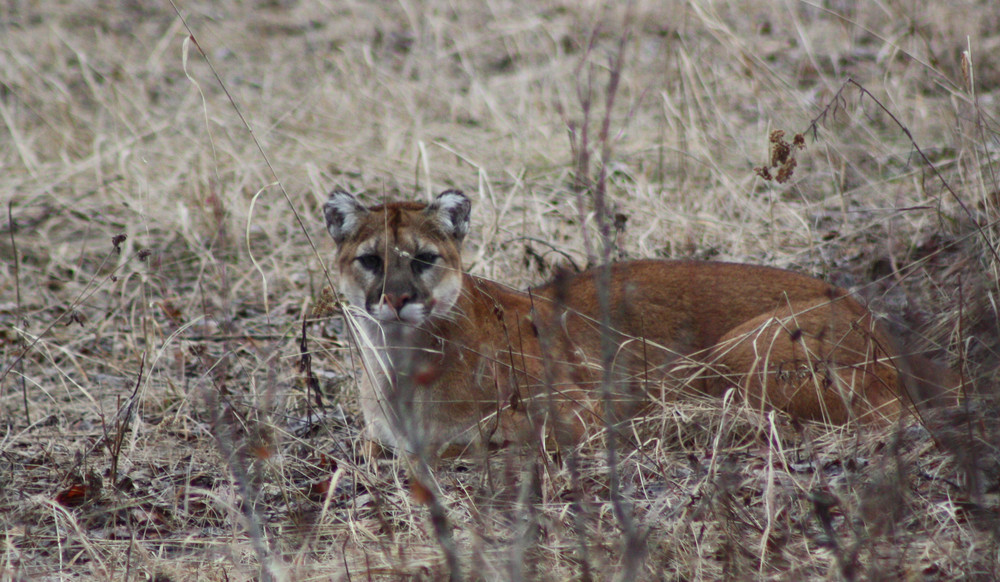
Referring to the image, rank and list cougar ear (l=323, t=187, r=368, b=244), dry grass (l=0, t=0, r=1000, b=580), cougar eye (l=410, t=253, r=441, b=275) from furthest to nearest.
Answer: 1. cougar ear (l=323, t=187, r=368, b=244)
2. cougar eye (l=410, t=253, r=441, b=275)
3. dry grass (l=0, t=0, r=1000, b=580)

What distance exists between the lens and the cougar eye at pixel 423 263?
5191 mm

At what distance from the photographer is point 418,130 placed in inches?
369

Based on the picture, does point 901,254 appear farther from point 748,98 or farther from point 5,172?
point 5,172

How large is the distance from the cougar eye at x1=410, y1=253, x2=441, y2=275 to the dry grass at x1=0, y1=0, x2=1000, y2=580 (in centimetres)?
75

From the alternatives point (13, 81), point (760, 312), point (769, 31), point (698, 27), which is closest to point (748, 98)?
point (698, 27)

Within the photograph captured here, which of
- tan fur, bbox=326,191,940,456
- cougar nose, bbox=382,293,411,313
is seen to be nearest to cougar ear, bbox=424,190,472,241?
tan fur, bbox=326,191,940,456

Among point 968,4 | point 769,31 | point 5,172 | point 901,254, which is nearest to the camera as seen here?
point 901,254

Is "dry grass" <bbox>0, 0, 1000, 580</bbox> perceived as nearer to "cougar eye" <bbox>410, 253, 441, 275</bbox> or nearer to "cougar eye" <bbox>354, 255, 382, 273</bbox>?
"cougar eye" <bbox>354, 255, 382, 273</bbox>

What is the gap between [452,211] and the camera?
5430mm

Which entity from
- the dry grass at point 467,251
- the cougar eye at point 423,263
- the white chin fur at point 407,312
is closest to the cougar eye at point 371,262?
the cougar eye at point 423,263

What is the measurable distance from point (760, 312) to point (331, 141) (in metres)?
5.58

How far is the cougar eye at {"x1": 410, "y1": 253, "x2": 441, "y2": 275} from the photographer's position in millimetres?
5191

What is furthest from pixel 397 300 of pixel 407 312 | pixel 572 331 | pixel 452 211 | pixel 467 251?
pixel 467 251

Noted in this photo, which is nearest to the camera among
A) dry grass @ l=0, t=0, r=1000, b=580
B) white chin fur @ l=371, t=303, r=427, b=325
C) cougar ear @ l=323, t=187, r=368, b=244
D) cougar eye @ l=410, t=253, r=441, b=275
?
dry grass @ l=0, t=0, r=1000, b=580
